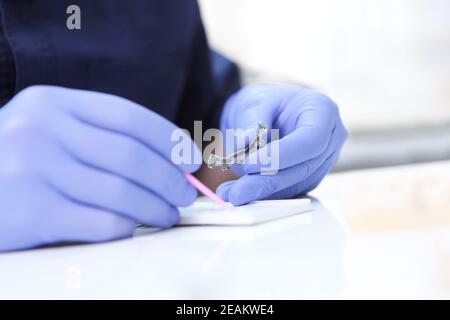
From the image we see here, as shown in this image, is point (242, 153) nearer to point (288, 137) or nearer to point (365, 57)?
point (288, 137)

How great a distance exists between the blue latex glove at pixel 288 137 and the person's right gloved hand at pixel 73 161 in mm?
157

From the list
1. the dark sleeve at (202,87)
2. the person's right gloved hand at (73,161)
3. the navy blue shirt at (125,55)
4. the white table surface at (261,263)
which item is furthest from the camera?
the dark sleeve at (202,87)

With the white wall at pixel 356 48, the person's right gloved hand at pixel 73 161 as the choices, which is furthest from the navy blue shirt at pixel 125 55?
the white wall at pixel 356 48

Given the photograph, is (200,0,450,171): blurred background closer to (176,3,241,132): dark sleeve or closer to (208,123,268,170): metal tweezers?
(176,3,241,132): dark sleeve

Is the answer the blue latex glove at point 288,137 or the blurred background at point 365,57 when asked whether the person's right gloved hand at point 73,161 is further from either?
the blurred background at point 365,57

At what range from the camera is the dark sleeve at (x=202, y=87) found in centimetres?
102

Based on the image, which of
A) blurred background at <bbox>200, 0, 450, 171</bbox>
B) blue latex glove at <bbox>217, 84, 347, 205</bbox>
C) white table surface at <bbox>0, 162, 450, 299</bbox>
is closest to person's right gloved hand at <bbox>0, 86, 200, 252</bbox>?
white table surface at <bbox>0, 162, 450, 299</bbox>

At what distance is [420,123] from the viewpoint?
1694mm

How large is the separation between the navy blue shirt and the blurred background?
56 cm

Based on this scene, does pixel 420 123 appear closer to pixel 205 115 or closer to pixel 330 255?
pixel 205 115

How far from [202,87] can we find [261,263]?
64 centimetres

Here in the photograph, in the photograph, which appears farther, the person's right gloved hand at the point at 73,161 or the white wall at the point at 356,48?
the white wall at the point at 356,48
